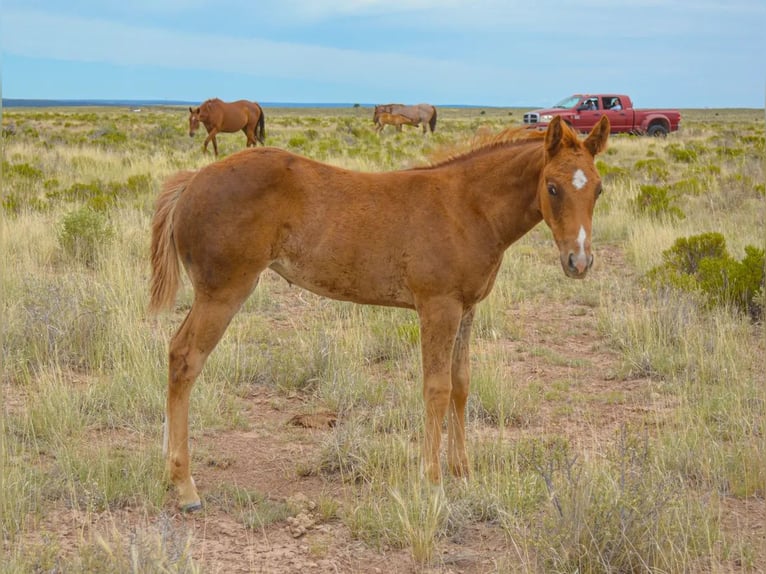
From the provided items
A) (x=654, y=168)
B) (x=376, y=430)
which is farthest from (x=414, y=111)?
(x=376, y=430)

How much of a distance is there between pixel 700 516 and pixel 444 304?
5.59 feet

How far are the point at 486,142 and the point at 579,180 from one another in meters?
0.97

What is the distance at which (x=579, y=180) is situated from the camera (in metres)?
4.32

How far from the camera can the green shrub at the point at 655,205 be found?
13.1 metres

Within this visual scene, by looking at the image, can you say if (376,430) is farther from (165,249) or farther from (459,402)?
(165,249)

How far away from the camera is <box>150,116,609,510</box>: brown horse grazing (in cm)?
471

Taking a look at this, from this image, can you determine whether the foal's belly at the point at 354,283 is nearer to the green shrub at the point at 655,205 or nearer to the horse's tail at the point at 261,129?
the green shrub at the point at 655,205

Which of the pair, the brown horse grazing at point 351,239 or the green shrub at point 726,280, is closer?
the brown horse grazing at point 351,239

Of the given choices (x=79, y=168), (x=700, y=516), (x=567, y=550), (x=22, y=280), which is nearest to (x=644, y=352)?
(x=700, y=516)

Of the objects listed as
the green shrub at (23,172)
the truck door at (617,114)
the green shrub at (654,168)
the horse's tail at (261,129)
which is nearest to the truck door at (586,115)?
the truck door at (617,114)

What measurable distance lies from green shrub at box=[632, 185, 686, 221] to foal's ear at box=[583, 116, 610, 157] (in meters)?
8.65

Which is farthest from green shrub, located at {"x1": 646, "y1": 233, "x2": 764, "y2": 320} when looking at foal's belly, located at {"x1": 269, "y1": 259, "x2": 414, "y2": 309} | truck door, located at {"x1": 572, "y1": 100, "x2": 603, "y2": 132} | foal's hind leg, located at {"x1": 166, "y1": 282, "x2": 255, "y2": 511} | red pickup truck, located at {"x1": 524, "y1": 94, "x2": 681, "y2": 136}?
red pickup truck, located at {"x1": 524, "y1": 94, "x2": 681, "y2": 136}

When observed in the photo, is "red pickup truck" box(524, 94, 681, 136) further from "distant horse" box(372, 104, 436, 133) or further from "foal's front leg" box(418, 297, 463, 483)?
"foal's front leg" box(418, 297, 463, 483)

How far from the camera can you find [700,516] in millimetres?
4148
